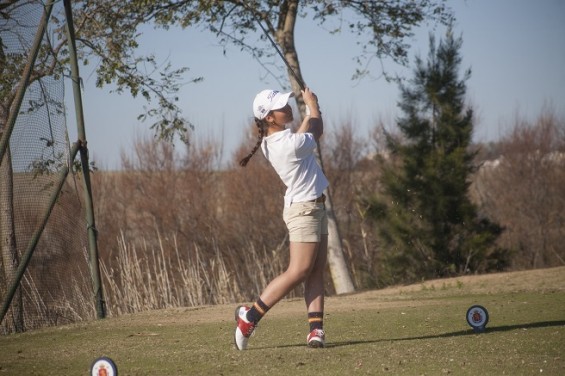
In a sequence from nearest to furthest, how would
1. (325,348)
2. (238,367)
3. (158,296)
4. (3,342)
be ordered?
(238,367), (325,348), (3,342), (158,296)

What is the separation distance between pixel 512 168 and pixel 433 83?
1296 centimetres

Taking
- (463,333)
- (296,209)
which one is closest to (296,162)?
(296,209)

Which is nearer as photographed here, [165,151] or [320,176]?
[320,176]

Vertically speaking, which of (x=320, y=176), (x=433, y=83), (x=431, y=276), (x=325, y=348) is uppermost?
(x=433, y=83)

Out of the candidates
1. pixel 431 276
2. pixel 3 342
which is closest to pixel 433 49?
pixel 431 276

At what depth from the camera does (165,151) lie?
29.3 metres

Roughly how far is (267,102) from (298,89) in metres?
12.1

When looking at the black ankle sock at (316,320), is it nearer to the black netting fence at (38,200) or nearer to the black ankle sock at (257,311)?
the black ankle sock at (257,311)

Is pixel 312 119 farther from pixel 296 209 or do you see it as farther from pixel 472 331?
pixel 472 331

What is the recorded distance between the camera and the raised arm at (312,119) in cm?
648

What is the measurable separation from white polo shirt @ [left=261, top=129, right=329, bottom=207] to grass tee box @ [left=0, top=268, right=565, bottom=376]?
1186mm

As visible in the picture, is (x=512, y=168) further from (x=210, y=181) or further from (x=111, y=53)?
(x=111, y=53)

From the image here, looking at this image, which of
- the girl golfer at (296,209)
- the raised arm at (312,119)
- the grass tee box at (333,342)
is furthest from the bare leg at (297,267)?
the raised arm at (312,119)

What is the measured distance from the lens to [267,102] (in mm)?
6422
